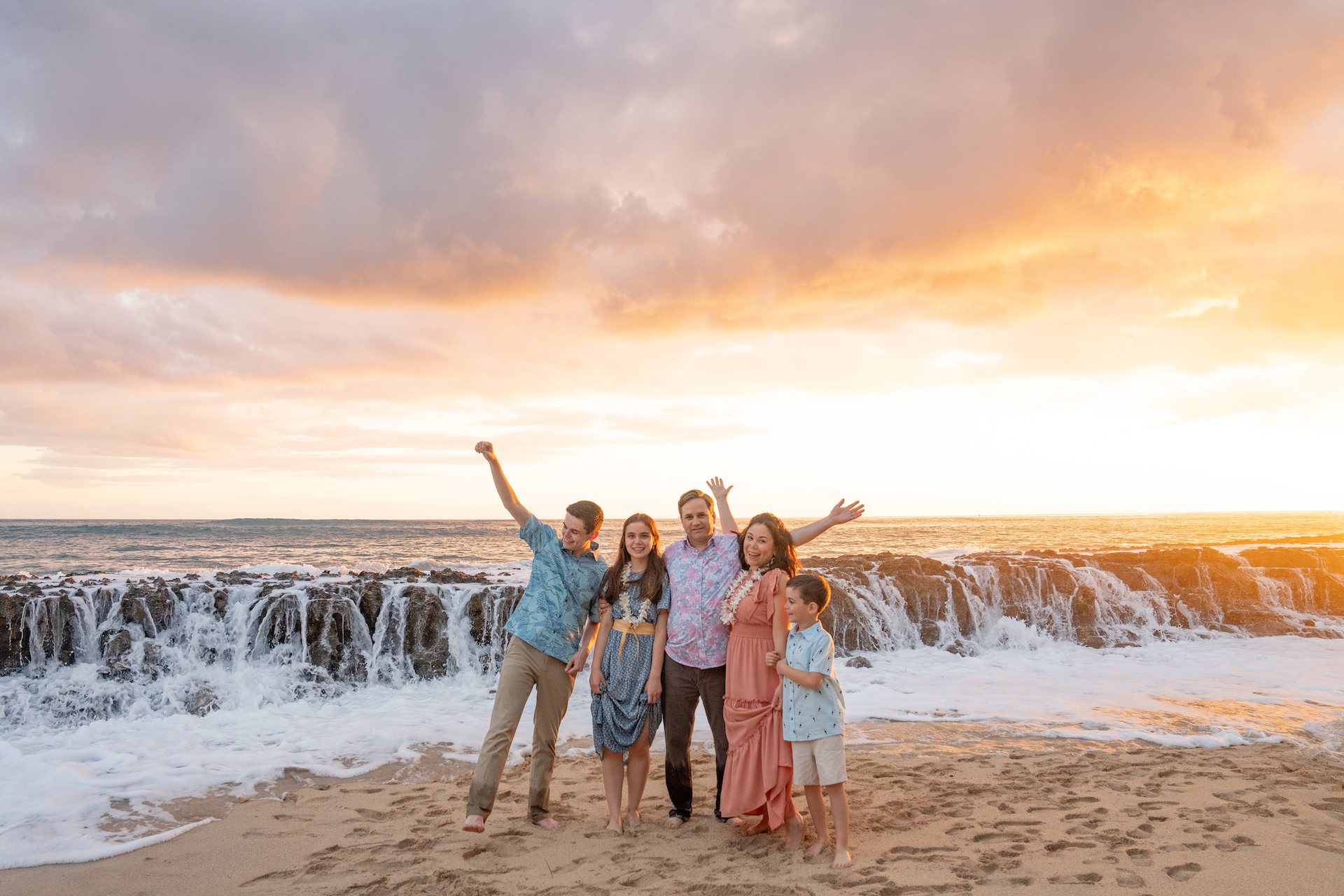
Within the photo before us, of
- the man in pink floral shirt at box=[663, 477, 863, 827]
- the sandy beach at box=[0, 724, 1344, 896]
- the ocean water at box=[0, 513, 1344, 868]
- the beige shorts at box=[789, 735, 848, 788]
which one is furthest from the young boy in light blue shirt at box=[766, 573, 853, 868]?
the ocean water at box=[0, 513, 1344, 868]

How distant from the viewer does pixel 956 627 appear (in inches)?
492

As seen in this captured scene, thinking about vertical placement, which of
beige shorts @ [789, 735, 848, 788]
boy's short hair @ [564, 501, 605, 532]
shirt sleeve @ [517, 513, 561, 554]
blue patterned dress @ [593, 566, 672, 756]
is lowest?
beige shorts @ [789, 735, 848, 788]

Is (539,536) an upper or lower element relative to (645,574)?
upper

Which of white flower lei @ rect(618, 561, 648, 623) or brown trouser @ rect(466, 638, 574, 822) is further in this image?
white flower lei @ rect(618, 561, 648, 623)

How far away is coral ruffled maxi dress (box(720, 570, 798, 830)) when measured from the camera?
163 inches

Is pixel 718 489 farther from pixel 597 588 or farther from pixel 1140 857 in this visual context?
pixel 1140 857

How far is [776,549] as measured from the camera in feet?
14.1

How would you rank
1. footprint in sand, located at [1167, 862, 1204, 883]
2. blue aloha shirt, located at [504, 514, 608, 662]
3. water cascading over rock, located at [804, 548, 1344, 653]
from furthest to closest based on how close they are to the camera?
water cascading over rock, located at [804, 548, 1344, 653], blue aloha shirt, located at [504, 514, 608, 662], footprint in sand, located at [1167, 862, 1204, 883]

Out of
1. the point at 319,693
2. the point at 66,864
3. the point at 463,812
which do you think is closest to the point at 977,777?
the point at 463,812

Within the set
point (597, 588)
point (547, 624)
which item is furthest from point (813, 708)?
point (547, 624)

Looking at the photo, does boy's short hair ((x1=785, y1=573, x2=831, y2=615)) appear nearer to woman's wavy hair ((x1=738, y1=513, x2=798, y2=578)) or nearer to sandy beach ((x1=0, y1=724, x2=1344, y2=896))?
woman's wavy hair ((x1=738, y1=513, x2=798, y2=578))

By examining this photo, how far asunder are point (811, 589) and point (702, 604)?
0.68m

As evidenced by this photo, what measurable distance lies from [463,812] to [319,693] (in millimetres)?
5120

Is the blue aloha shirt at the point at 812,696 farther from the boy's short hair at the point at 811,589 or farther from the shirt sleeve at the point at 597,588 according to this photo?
the shirt sleeve at the point at 597,588
